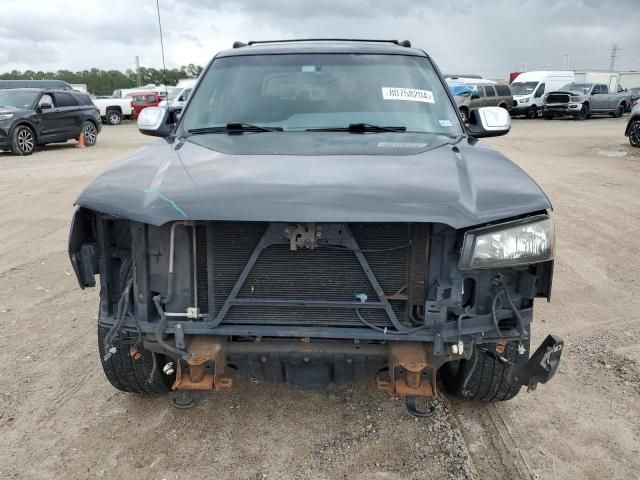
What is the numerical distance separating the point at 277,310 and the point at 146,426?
46.9 inches

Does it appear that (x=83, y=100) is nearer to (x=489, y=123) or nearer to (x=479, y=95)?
(x=489, y=123)

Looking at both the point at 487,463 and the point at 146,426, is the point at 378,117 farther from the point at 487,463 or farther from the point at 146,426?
the point at 146,426

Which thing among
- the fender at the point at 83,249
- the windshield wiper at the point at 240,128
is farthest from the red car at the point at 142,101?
the fender at the point at 83,249

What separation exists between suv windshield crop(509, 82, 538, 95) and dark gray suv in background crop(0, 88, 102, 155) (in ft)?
71.4

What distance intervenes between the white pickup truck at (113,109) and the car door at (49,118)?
533 inches

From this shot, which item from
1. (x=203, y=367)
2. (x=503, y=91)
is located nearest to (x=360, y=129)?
(x=203, y=367)

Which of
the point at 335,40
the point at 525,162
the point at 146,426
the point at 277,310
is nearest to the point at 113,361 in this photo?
Result: the point at 146,426

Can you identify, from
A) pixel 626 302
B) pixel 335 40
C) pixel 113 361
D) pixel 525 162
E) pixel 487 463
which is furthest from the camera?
pixel 525 162

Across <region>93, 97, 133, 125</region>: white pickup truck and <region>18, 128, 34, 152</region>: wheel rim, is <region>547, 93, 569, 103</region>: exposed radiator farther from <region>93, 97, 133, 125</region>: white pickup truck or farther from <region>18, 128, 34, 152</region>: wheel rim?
<region>18, 128, 34, 152</region>: wheel rim

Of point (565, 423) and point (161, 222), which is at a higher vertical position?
point (161, 222)

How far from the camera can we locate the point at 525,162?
12.8 meters

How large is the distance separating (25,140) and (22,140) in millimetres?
87

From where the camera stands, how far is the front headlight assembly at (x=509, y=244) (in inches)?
87.7

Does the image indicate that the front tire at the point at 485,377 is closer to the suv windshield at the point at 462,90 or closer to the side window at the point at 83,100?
the side window at the point at 83,100
